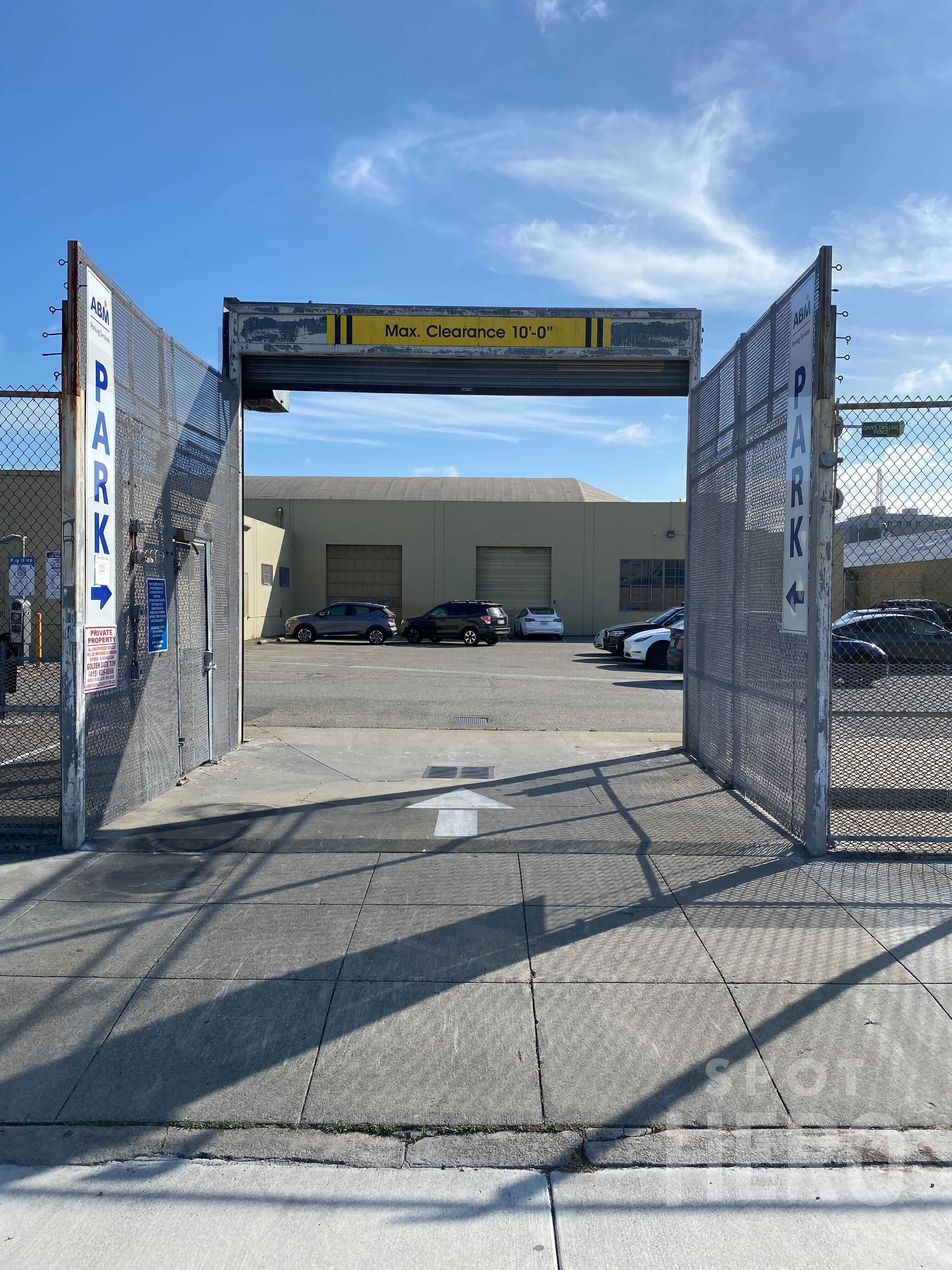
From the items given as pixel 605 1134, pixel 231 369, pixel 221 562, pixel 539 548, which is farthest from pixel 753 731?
pixel 539 548

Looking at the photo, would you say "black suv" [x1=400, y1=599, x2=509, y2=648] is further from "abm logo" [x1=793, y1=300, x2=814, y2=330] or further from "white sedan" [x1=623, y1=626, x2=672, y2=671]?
"abm logo" [x1=793, y1=300, x2=814, y2=330]

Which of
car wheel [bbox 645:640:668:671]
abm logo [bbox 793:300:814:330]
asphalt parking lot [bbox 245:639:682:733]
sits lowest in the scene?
asphalt parking lot [bbox 245:639:682:733]

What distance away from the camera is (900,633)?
13336mm

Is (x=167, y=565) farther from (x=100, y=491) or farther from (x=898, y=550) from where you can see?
(x=898, y=550)

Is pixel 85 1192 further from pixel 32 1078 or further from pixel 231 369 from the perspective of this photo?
pixel 231 369

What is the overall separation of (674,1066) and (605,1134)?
526mm

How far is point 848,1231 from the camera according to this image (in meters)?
2.92

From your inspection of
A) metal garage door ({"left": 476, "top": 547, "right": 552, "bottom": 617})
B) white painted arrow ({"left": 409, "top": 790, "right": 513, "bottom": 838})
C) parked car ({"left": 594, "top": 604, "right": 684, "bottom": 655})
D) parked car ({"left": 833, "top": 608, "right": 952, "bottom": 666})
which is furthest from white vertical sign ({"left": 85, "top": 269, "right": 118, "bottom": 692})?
metal garage door ({"left": 476, "top": 547, "right": 552, "bottom": 617})

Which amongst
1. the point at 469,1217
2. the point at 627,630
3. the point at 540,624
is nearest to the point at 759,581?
the point at 469,1217

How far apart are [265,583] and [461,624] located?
26.6 ft

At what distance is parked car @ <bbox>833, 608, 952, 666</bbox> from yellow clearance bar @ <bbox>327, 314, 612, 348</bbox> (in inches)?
A: 157

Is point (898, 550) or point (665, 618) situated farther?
point (665, 618)

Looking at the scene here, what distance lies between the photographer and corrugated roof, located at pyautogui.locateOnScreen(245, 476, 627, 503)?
47031 millimetres

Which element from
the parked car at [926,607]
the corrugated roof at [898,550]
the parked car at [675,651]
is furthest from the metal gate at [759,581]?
the parked car at [675,651]
